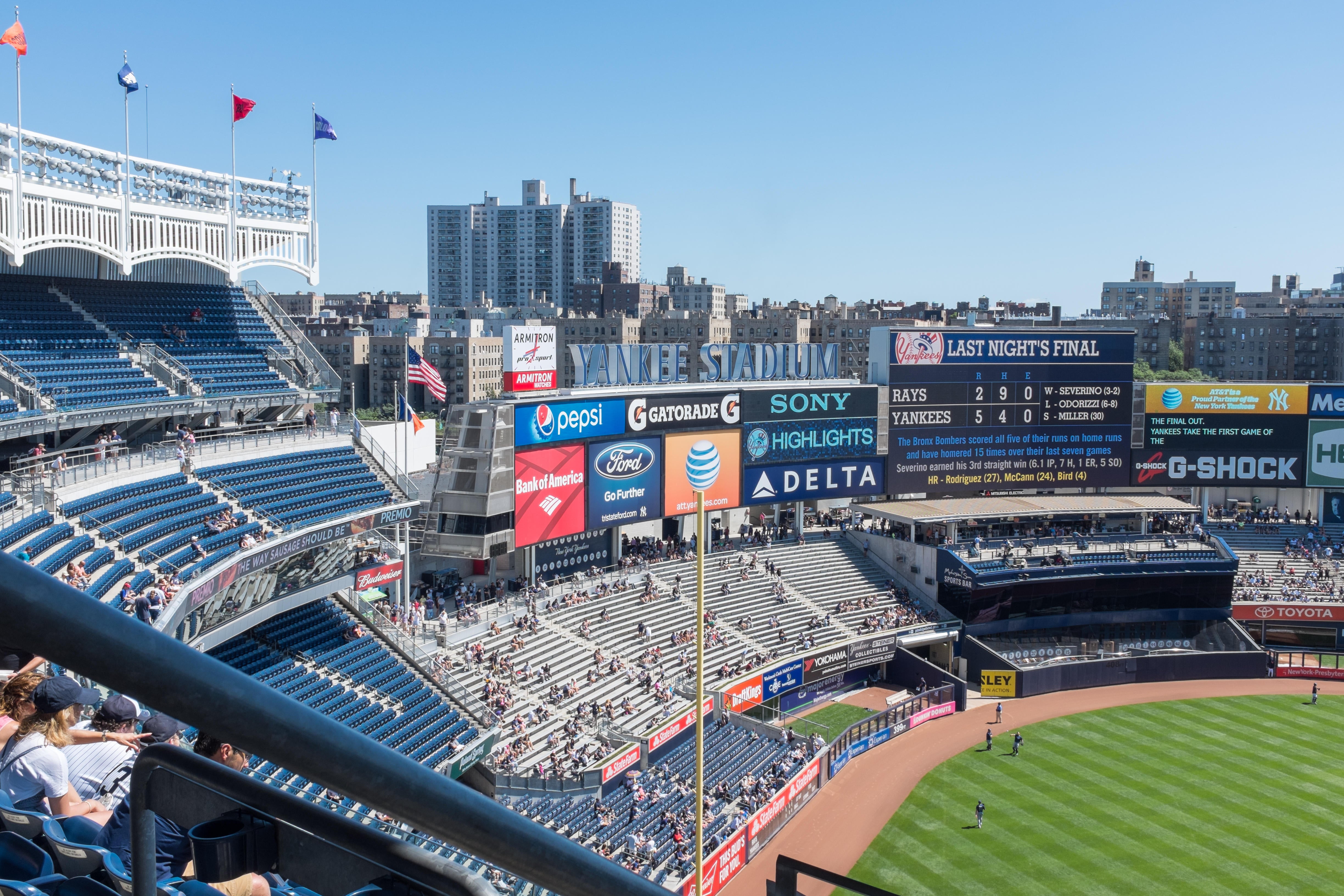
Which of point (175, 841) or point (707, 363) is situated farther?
point (707, 363)

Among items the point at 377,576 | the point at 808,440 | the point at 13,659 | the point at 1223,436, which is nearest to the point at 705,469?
the point at 808,440

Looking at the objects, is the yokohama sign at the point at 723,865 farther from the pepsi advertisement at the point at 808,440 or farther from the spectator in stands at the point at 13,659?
the spectator in stands at the point at 13,659

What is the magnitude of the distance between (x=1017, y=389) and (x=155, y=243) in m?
35.8

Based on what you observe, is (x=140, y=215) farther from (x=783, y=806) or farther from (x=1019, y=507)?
(x=1019, y=507)

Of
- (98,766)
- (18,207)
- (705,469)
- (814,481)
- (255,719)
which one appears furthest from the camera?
(814,481)

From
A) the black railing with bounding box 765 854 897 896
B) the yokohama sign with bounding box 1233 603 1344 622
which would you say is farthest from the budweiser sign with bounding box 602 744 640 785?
the yokohama sign with bounding box 1233 603 1344 622

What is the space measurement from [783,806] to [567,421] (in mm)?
15859

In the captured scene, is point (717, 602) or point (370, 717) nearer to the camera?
point (370, 717)

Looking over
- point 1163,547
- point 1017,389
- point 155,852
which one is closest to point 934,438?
point 1017,389

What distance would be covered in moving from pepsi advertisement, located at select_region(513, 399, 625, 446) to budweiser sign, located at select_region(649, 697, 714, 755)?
35.9 ft

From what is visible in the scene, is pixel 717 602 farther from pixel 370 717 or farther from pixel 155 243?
pixel 155 243

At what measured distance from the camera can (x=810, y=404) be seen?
4762cm

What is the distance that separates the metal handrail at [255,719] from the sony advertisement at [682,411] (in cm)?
3988

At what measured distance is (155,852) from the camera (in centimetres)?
232
